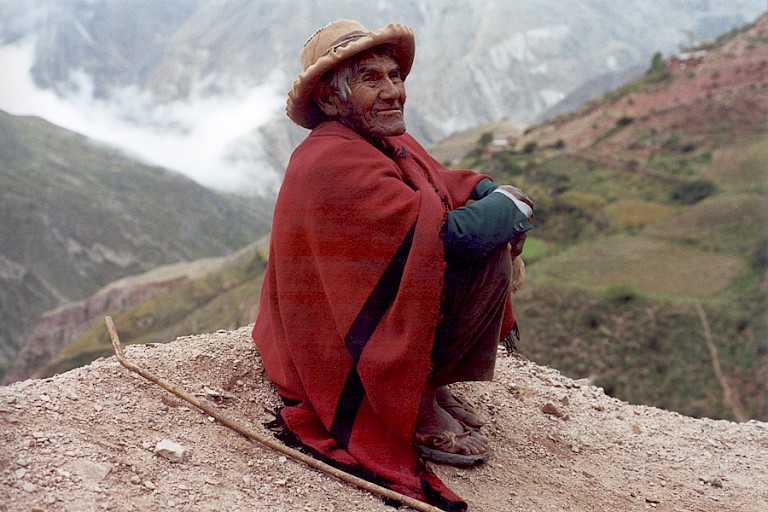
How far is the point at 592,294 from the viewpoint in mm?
21078

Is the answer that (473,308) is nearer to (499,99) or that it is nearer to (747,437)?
(747,437)

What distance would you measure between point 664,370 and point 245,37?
119 m

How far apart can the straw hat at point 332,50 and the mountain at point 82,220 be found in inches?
2548

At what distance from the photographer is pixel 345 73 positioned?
2.70m

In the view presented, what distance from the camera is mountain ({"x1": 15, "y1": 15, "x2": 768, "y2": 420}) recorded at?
17375 millimetres

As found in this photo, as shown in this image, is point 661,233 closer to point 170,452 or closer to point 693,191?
point 693,191

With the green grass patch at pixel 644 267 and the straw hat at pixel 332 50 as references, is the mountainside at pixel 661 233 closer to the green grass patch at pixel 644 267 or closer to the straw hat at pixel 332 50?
the green grass patch at pixel 644 267

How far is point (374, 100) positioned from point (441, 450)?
159 centimetres

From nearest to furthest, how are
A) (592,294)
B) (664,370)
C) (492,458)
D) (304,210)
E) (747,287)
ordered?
(304,210)
(492,458)
(664,370)
(747,287)
(592,294)

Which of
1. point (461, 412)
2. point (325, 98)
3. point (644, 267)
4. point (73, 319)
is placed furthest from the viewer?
point (73, 319)

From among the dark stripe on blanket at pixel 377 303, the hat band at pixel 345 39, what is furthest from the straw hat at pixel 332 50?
the dark stripe on blanket at pixel 377 303

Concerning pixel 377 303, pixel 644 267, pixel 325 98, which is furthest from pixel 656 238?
pixel 377 303

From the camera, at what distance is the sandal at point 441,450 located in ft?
10.1

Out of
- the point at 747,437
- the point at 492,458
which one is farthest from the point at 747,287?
the point at 492,458
